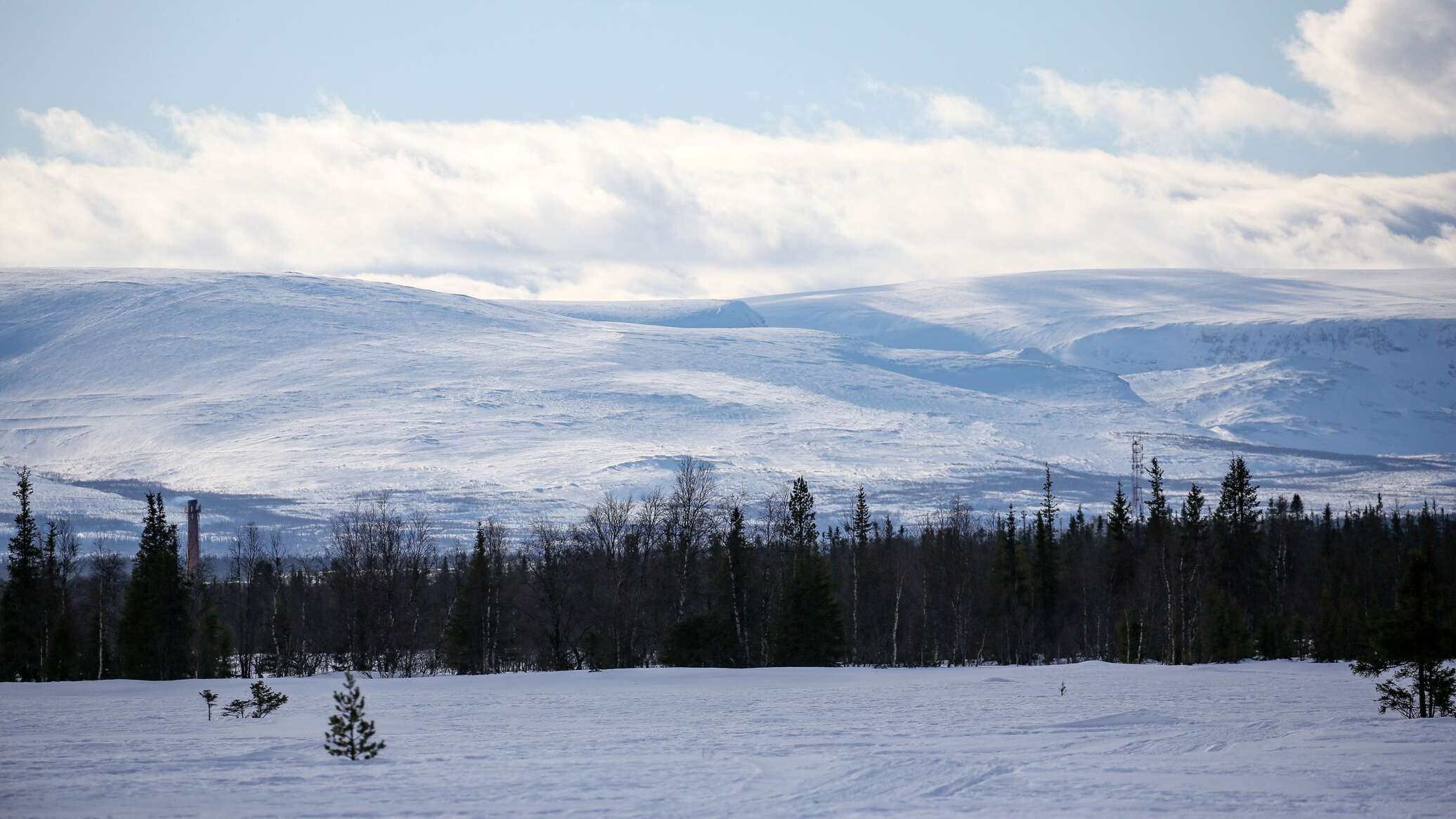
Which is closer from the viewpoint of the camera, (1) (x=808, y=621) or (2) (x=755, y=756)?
(2) (x=755, y=756)

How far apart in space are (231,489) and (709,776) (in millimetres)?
182072

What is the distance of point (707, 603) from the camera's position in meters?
53.9

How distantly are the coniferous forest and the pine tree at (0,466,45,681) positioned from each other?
95 millimetres

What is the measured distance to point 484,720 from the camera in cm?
2800

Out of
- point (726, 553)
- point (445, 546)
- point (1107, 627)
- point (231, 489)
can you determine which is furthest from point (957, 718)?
point (231, 489)

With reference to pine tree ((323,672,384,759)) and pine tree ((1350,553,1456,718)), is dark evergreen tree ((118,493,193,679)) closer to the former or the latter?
pine tree ((323,672,384,759))

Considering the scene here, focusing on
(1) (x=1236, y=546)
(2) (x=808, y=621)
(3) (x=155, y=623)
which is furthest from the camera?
(1) (x=1236, y=546)

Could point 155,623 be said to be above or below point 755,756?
below

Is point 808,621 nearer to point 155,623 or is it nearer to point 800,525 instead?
point 800,525

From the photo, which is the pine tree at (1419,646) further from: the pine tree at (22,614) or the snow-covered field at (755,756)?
the pine tree at (22,614)

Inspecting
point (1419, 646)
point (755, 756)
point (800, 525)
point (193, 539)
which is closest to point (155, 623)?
point (800, 525)

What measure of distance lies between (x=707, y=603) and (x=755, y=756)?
3289cm

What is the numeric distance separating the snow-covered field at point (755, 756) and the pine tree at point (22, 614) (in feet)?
69.0

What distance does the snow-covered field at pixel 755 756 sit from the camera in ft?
54.2
